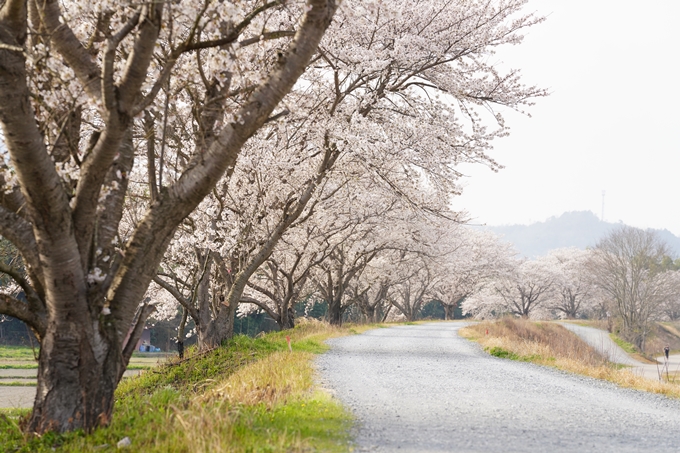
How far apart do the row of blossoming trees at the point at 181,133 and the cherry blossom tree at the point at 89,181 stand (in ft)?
0.05

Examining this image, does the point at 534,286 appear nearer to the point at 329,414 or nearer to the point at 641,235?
the point at 641,235

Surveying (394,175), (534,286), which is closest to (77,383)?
(394,175)

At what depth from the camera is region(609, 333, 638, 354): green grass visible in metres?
38.3

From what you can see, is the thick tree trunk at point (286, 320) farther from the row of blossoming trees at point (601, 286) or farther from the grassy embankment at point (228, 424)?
the row of blossoming trees at point (601, 286)

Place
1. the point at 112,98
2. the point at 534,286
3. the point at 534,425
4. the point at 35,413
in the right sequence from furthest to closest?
the point at 534,286 < the point at 534,425 < the point at 35,413 < the point at 112,98

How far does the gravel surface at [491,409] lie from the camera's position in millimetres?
5281

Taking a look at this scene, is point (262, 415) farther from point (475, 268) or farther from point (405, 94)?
point (475, 268)

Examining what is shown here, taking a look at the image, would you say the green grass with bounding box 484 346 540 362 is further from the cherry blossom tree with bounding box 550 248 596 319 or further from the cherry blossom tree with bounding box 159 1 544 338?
the cherry blossom tree with bounding box 550 248 596 319

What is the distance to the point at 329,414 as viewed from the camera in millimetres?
6219

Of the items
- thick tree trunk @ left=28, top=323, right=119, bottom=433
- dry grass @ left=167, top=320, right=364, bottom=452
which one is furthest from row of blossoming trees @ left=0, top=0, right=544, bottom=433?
dry grass @ left=167, top=320, right=364, bottom=452

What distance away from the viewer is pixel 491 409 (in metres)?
7.05

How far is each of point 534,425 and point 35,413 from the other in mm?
5172

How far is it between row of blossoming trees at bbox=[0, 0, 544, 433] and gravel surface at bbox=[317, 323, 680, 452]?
2.94 meters

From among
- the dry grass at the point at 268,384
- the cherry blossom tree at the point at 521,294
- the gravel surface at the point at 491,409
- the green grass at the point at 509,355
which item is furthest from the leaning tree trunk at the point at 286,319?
the cherry blossom tree at the point at 521,294
